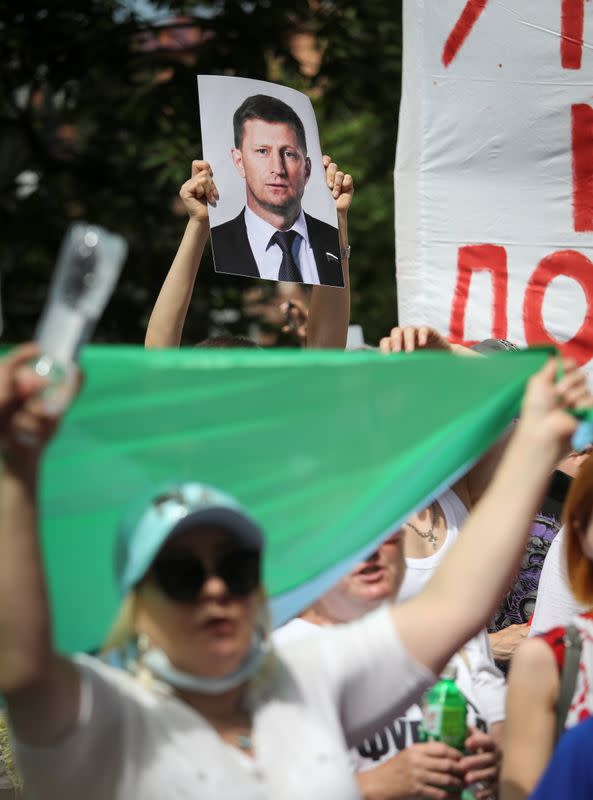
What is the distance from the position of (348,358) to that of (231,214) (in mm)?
1563

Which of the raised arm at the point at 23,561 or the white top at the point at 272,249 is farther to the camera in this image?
the white top at the point at 272,249

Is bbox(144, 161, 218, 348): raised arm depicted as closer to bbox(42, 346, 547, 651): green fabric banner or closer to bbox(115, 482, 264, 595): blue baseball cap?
bbox(42, 346, 547, 651): green fabric banner

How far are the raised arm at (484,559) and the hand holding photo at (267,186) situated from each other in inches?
64.4

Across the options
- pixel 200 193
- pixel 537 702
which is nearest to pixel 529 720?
pixel 537 702

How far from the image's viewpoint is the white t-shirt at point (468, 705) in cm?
239

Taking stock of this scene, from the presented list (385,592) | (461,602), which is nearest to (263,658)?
(461,602)

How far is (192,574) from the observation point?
180 centimetres

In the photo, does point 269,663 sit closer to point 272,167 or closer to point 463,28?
point 272,167

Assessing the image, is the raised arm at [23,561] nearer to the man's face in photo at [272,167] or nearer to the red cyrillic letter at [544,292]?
the man's face in photo at [272,167]

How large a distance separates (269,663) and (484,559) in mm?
350

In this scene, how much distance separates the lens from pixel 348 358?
206 centimetres

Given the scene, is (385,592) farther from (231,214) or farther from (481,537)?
(231,214)

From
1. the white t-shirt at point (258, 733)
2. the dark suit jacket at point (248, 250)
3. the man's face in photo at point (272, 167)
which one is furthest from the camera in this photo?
the man's face in photo at point (272, 167)

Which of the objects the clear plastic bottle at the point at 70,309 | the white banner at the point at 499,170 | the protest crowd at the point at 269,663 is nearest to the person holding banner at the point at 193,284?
the white banner at the point at 499,170
